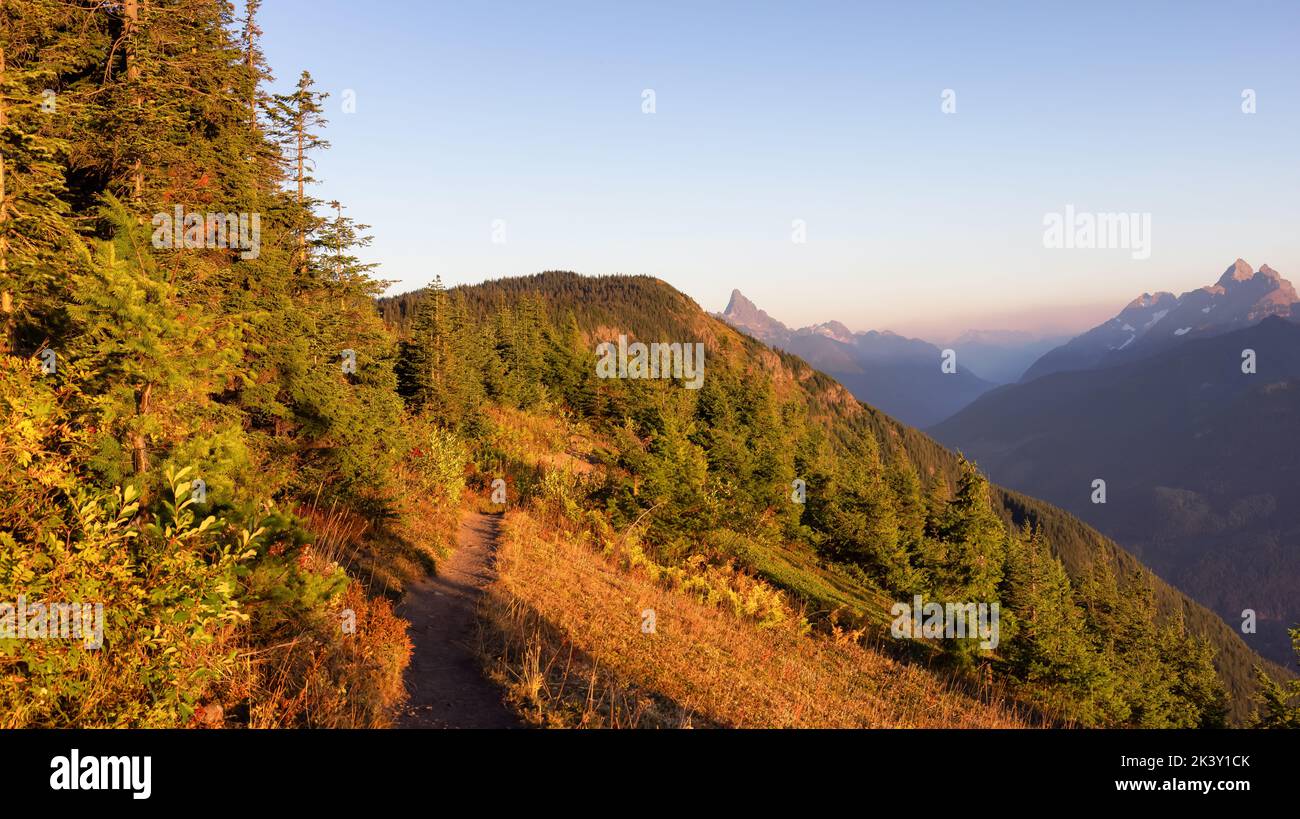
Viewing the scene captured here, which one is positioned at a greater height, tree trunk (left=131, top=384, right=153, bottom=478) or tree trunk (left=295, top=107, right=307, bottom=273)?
tree trunk (left=295, top=107, right=307, bottom=273)

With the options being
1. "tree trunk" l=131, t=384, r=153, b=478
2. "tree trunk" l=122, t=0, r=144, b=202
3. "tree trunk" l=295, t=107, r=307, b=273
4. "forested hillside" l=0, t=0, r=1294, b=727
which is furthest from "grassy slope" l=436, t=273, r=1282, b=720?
"tree trunk" l=131, t=384, r=153, b=478

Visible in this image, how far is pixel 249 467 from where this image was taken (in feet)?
28.4

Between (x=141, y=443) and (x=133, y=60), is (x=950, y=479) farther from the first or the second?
(x=141, y=443)

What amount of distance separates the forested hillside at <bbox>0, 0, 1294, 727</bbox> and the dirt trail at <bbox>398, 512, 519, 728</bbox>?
0.45m

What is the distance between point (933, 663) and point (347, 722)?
2747 cm

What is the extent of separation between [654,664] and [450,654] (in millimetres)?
3290

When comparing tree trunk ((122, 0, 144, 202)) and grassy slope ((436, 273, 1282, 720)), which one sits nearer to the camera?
tree trunk ((122, 0, 144, 202))

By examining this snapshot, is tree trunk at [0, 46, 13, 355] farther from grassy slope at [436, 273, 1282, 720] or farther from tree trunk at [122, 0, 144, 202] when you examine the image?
grassy slope at [436, 273, 1282, 720]

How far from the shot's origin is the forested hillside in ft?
17.5

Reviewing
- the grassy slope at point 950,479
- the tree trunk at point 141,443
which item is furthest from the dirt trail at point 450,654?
the grassy slope at point 950,479

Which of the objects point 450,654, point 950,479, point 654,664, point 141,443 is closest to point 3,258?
point 141,443
